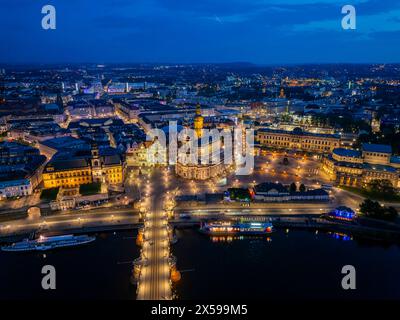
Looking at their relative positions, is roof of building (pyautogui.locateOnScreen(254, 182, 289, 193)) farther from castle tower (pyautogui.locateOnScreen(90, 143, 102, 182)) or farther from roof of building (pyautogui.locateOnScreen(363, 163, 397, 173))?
castle tower (pyautogui.locateOnScreen(90, 143, 102, 182))

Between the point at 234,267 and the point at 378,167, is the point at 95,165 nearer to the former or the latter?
the point at 234,267

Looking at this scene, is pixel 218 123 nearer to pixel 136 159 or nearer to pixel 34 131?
pixel 136 159

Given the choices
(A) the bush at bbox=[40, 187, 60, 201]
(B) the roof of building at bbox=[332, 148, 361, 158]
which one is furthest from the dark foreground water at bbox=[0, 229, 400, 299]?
(B) the roof of building at bbox=[332, 148, 361, 158]

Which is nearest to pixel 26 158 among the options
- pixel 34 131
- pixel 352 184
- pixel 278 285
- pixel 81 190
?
pixel 81 190

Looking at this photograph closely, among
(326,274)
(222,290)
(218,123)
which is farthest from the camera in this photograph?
(218,123)

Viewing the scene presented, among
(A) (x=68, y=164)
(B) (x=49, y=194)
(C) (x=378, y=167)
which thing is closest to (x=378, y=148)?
(C) (x=378, y=167)

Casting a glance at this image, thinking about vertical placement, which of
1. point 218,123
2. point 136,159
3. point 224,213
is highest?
point 218,123
